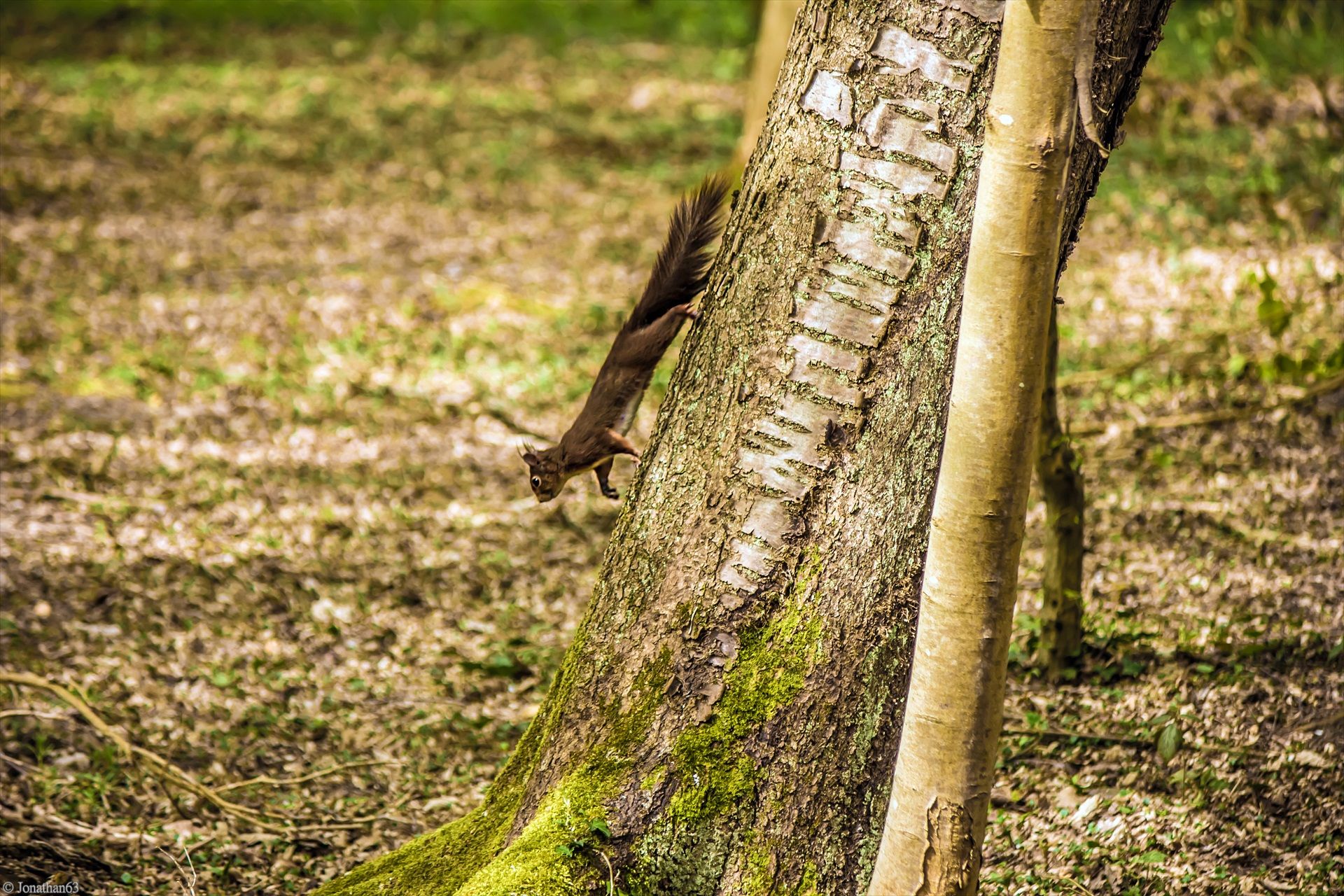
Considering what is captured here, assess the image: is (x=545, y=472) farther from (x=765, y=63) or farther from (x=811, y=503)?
(x=765, y=63)

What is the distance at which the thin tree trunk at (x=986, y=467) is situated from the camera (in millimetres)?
1709

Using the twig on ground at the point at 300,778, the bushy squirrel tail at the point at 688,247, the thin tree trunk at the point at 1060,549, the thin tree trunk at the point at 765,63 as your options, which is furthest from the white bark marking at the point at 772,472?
the thin tree trunk at the point at 765,63

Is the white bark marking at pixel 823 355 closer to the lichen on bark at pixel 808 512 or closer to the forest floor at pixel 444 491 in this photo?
the lichen on bark at pixel 808 512

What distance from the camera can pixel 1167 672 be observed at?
3502 mm

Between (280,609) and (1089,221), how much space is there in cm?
593

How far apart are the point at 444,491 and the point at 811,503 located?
362 centimetres

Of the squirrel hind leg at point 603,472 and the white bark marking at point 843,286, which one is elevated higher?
the white bark marking at point 843,286

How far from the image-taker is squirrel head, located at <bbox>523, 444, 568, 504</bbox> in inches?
161

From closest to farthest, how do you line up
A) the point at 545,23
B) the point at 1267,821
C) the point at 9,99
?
the point at 1267,821 < the point at 9,99 < the point at 545,23

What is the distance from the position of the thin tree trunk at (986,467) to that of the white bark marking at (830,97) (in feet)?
1.42

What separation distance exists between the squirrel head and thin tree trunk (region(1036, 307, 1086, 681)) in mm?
1663

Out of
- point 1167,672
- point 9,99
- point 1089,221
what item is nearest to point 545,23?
point 9,99

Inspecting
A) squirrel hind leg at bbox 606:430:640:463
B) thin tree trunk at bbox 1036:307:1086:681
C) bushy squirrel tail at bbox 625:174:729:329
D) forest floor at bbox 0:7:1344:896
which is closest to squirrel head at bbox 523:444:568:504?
squirrel hind leg at bbox 606:430:640:463

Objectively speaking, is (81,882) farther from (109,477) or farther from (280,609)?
(109,477)
